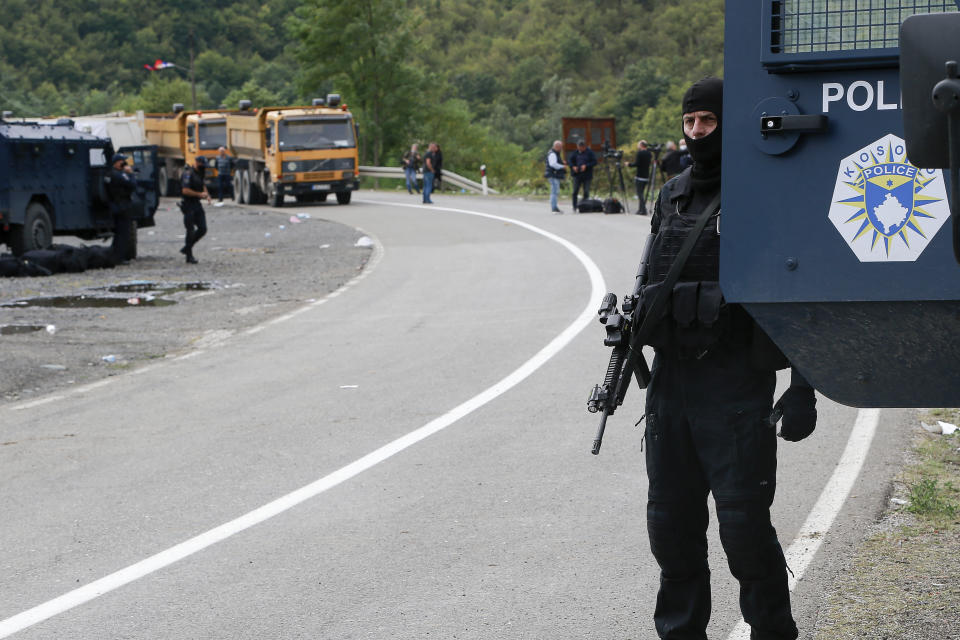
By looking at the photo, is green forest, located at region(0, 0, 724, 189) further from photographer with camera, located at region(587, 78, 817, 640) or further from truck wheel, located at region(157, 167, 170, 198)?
photographer with camera, located at region(587, 78, 817, 640)

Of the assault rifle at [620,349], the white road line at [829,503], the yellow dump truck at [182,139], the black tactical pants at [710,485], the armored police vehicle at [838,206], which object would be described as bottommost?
the white road line at [829,503]

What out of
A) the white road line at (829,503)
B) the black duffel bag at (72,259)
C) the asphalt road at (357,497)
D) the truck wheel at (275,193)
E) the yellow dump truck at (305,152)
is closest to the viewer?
the asphalt road at (357,497)

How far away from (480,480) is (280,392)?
3.43 meters

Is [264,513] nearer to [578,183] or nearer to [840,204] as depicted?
[840,204]

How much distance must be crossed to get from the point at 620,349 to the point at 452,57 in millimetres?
161791

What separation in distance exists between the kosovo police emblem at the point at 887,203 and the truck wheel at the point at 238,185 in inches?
1559

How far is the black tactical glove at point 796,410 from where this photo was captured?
12.1ft

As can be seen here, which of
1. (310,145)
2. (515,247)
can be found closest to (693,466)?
(515,247)

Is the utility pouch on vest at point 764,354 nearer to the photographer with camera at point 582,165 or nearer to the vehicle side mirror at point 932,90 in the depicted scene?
the vehicle side mirror at point 932,90

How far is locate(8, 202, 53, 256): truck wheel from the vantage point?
21.1m

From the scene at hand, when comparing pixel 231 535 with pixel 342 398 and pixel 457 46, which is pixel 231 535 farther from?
pixel 457 46

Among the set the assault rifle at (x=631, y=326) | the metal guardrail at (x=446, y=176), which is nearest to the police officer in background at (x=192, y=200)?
the assault rifle at (x=631, y=326)

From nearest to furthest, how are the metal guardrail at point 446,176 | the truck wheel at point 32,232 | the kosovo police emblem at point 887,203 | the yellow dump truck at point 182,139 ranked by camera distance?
the kosovo police emblem at point 887,203 → the truck wheel at point 32,232 → the yellow dump truck at point 182,139 → the metal guardrail at point 446,176

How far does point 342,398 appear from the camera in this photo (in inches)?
381
